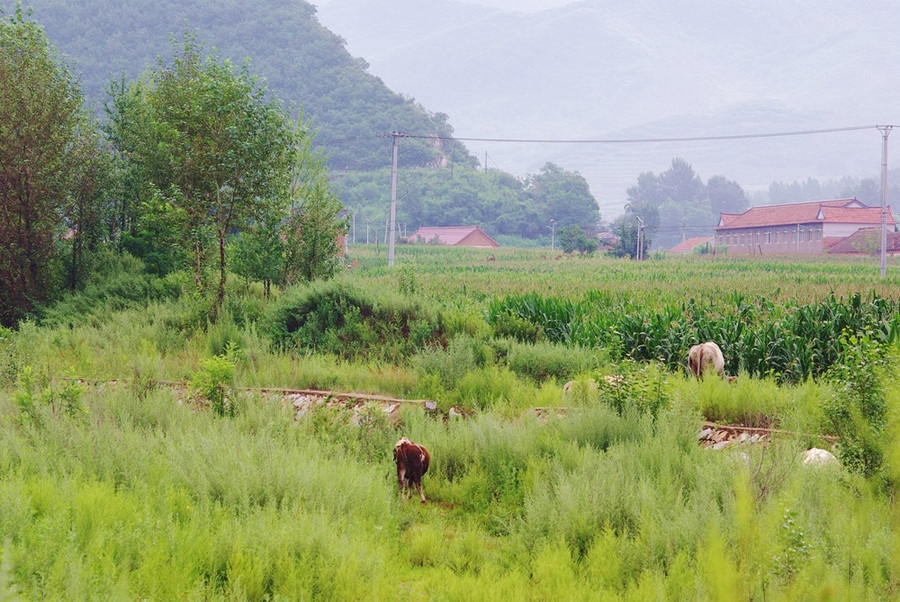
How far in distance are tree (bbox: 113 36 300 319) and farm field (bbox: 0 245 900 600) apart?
4.88m

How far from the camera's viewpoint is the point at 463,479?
28.1 feet

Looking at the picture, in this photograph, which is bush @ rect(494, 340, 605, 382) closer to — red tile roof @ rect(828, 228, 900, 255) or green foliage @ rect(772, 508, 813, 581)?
green foliage @ rect(772, 508, 813, 581)

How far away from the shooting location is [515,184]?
4786 inches

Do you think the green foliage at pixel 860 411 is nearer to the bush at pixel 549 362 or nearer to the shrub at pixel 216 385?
the bush at pixel 549 362

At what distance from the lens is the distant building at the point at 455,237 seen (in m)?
97.0

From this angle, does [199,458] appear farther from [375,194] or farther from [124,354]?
[375,194]

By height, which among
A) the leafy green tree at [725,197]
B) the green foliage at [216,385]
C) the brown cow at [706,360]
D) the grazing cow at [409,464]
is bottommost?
the grazing cow at [409,464]

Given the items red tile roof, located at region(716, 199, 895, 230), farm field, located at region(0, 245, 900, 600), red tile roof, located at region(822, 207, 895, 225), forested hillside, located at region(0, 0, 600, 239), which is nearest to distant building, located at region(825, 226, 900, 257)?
red tile roof, located at region(822, 207, 895, 225)

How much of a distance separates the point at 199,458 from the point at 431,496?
2565mm

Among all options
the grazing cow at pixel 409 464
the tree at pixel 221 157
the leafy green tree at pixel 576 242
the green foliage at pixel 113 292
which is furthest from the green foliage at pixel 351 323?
the leafy green tree at pixel 576 242

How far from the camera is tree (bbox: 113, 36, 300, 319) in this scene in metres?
17.8

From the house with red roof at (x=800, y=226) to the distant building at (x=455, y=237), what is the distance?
3058cm

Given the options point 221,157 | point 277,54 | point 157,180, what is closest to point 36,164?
point 157,180

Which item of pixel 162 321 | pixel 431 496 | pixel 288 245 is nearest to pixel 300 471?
pixel 431 496
